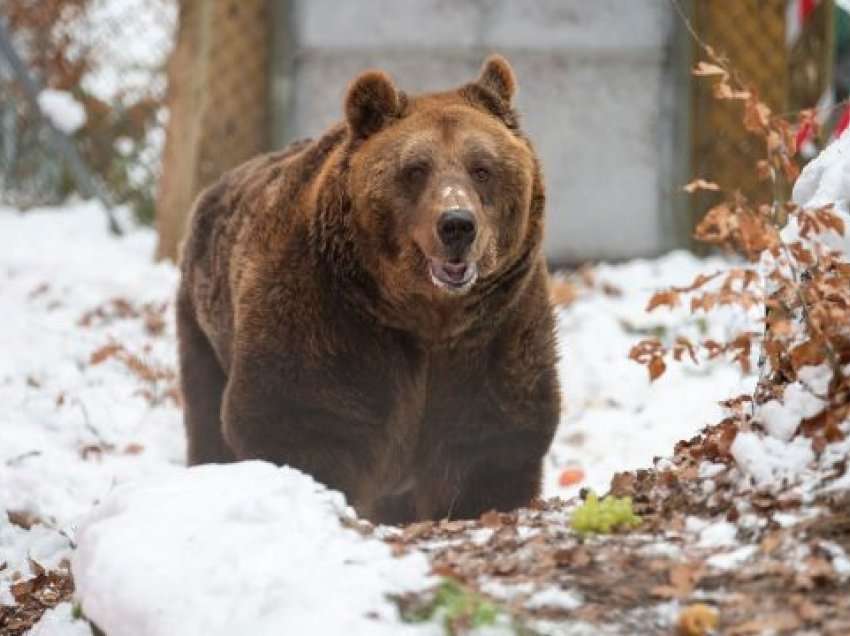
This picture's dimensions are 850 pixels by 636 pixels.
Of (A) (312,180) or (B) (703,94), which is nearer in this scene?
(A) (312,180)

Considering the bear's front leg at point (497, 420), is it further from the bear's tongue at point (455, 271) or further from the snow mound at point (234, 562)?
the snow mound at point (234, 562)

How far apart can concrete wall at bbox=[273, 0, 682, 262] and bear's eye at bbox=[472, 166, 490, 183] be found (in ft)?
18.4

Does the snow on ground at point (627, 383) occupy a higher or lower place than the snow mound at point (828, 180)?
lower

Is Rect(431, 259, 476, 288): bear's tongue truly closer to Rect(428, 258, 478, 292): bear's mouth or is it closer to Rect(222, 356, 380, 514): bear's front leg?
Rect(428, 258, 478, 292): bear's mouth

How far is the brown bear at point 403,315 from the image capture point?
505cm

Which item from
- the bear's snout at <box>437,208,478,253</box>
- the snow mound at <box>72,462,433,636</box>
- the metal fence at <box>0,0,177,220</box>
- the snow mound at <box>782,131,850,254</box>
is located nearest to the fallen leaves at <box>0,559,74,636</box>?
the snow mound at <box>72,462,433,636</box>

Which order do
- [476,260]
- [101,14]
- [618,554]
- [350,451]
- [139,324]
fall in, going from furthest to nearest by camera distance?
[101,14] < [139,324] < [350,451] < [476,260] < [618,554]

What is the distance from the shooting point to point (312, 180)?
18.1 feet

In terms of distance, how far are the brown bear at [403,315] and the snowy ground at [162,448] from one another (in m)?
0.69

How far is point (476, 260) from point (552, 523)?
4.13 feet

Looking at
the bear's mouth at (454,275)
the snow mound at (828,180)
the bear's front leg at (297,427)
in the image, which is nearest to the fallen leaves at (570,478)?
the bear's front leg at (297,427)

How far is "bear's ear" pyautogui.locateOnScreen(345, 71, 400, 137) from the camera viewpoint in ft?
17.1

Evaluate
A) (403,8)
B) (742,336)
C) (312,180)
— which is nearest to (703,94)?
(403,8)

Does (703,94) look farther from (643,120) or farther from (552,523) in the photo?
(552,523)
